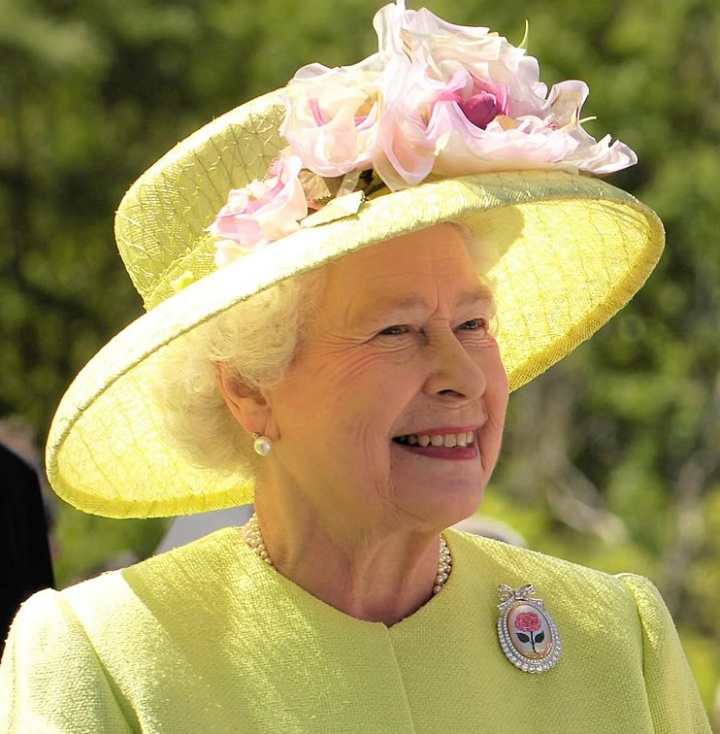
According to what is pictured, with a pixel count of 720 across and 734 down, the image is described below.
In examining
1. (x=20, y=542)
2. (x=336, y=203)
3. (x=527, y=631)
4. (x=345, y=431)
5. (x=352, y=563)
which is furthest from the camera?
(x=20, y=542)

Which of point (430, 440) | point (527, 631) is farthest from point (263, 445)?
point (527, 631)

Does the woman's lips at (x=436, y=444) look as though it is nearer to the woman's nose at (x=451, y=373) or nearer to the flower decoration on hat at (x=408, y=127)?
the woman's nose at (x=451, y=373)

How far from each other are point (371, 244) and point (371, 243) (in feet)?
0.11

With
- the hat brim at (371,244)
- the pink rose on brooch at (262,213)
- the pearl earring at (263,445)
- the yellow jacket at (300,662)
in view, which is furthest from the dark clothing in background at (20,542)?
the pink rose on brooch at (262,213)

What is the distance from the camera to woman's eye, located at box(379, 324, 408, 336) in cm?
254

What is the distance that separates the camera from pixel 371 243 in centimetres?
229

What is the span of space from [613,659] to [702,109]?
1165 cm

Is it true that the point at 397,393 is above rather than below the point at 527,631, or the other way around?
above

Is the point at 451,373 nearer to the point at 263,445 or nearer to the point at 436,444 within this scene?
the point at 436,444

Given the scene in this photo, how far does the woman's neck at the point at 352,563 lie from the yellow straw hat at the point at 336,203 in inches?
11.5

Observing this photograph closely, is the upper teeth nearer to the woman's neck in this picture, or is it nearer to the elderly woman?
the elderly woman

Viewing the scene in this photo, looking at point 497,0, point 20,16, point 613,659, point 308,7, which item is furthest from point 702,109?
point 613,659

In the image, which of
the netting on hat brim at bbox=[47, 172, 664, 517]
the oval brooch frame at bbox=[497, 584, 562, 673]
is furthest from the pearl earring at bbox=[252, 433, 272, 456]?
the oval brooch frame at bbox=[497, 584, 562, 673]

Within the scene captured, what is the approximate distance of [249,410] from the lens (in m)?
2.68
